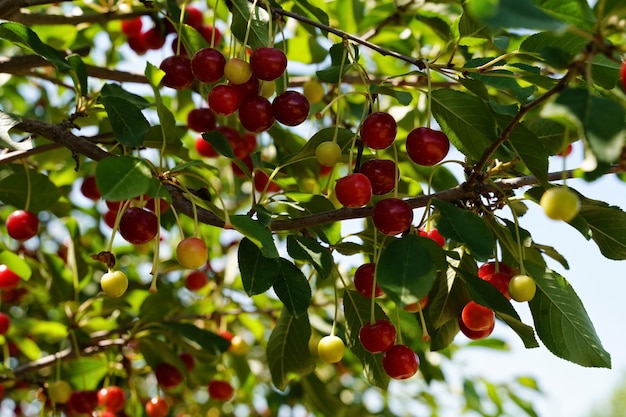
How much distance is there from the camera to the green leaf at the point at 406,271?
1.12 metres

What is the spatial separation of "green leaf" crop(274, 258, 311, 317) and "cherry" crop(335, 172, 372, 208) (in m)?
0.26

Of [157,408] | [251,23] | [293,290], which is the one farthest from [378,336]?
[157,408]

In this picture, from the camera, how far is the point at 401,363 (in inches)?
57.2

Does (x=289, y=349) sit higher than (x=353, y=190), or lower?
lower

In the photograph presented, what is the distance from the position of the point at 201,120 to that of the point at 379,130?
3.13 feet

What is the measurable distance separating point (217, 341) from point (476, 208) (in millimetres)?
1164

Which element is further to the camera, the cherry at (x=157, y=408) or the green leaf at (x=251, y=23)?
the cherry at (x=157, y=408)

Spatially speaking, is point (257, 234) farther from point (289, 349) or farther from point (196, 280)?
point (196, 280)

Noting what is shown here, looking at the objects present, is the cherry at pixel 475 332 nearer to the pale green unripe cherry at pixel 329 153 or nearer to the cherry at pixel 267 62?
the pale green unripe cherry at pixel 329 153

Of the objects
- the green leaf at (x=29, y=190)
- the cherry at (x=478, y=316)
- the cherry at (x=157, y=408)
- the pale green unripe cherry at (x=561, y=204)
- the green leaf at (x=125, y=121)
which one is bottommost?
the cherry at (x=157, y=408)

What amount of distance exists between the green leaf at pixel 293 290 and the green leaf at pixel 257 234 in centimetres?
25

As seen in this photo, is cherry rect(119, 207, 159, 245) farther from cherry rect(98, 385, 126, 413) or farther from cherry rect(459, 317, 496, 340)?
cherry rect(98, 385, 126, 413)

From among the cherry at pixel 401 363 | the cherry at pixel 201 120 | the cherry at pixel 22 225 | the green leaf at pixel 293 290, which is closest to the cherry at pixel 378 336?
the cherry at pixel 401 363

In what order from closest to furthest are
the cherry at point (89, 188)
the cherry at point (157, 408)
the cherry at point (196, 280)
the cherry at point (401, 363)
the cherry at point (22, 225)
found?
the cherry at point (401, 363) < the cherry at point (22, 225) < the cherry at point (89, 188) < the cherry at point (157, 408) < the cherry at point (196, 280)
